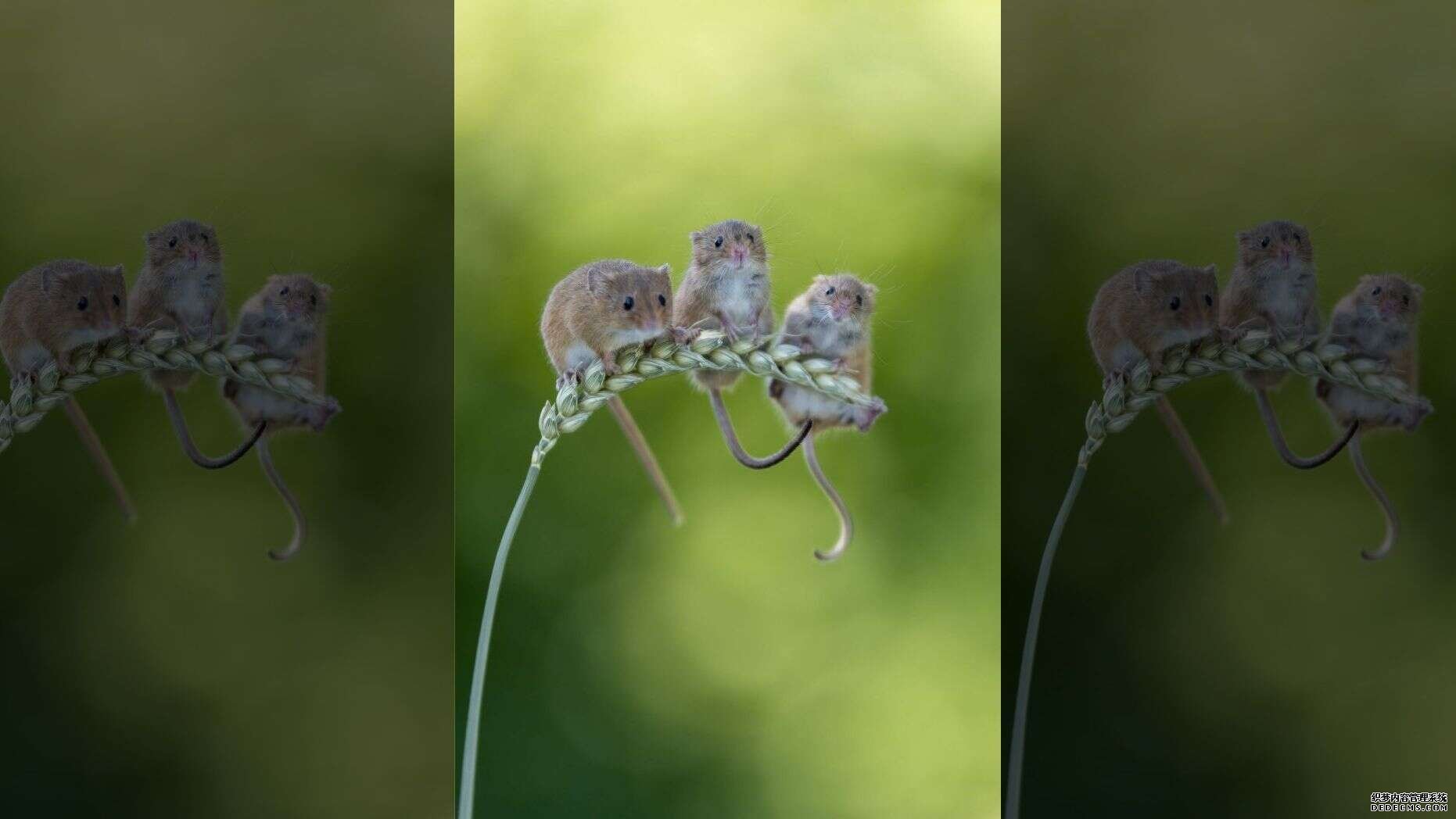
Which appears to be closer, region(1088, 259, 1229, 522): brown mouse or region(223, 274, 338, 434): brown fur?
region(1088, 259, 1229, 522): brown mouse

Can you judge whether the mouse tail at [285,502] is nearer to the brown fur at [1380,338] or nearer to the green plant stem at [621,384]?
the green plant stem at [621,384]

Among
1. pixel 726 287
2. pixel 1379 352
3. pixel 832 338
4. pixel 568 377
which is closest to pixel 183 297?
pixel 568 377

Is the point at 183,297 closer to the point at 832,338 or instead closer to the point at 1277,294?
the point at 832,338

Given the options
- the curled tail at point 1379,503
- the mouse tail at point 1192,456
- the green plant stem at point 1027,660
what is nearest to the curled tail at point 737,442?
the green plant stem at point 1027,660

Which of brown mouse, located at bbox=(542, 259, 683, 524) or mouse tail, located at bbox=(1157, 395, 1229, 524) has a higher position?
brown mouse, located at bbox=(542, 259, 683, 524)

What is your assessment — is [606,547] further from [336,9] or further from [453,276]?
[336,9]

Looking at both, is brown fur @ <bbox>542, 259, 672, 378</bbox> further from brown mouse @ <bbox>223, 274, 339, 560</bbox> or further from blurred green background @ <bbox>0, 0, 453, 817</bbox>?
brown mouse @ <bbox>223, 274, 339, 560</bbox>

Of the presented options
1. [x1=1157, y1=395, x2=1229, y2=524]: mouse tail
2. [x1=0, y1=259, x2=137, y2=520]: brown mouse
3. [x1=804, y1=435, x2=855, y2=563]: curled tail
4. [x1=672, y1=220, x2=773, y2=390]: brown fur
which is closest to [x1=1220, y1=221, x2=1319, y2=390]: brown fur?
[x1=1157, y1=395, x2=1229, y2=524]: mouse tail

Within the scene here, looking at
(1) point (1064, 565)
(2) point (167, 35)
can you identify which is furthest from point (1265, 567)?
(2) point (167, 35)
